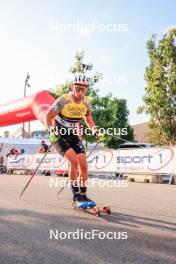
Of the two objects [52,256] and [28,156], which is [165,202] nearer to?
[52,256]

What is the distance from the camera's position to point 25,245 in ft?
11.8

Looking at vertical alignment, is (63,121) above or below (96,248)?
above

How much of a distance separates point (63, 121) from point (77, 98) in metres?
0.51

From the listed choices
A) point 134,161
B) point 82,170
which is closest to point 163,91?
point 134,161

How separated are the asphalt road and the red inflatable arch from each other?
722cm

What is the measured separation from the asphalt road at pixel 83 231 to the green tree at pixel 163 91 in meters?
17.3

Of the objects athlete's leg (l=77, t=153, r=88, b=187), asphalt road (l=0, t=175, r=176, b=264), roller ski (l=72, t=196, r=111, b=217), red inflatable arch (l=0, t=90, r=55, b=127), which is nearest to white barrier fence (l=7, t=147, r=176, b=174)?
red inflatable arch (l=0, t=90, r=55, b=127)

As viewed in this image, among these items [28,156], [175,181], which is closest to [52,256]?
[175,181]

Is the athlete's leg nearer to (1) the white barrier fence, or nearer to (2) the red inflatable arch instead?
(2) the red inflatable arch

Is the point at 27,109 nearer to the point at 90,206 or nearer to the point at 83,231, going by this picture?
the point at 90,206

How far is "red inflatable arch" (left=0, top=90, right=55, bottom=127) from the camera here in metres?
13.6

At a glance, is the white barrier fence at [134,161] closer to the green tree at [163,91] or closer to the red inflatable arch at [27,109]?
the red inflatable arch at [27,109]

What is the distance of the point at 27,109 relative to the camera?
14.5m

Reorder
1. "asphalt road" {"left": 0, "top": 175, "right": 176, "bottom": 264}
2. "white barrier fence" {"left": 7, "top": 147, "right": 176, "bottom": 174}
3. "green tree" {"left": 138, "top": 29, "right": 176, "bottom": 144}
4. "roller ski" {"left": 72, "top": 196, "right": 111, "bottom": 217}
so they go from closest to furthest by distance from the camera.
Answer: "asphalt road" {"left": 0, "top": 175, "right": 176, "bottom": 264}, "roller ski" {"left": 72, "top": 196, "right": 111, "bottom": 217}, "white barrier fence" {"left": 7, "top": 147, "right": 176, "bottom": 174}, "green tree" {"left": 138, "top": 29, "right": 176, "bottom": 144}
